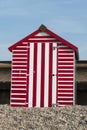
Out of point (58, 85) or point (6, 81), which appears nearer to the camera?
point (58, 85)

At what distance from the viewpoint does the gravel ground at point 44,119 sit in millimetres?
11945

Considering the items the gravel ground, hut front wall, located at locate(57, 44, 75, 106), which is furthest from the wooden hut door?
the gravel ground

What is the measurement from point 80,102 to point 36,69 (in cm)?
344

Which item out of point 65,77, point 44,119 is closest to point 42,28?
point 65,77

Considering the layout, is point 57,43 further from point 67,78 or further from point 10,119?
point 10,119

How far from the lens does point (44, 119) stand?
501 inches

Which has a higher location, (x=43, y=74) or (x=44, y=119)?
(x=43, y=74)

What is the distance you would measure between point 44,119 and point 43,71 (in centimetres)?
354

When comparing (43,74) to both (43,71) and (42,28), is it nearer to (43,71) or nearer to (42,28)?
(43,71)

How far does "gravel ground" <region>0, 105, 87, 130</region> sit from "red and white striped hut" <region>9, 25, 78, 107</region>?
5.54 ft

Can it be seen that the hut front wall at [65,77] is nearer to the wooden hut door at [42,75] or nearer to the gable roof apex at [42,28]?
the wooden hut door at [42,75]

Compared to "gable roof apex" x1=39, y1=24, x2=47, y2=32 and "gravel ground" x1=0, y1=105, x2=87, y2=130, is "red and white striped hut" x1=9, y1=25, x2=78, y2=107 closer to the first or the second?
"gable roof apex" x1=39, y1=24, x2=47, y2=32

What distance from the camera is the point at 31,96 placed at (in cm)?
1587

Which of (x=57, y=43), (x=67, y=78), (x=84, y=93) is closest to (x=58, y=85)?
(x=67, y=78)
